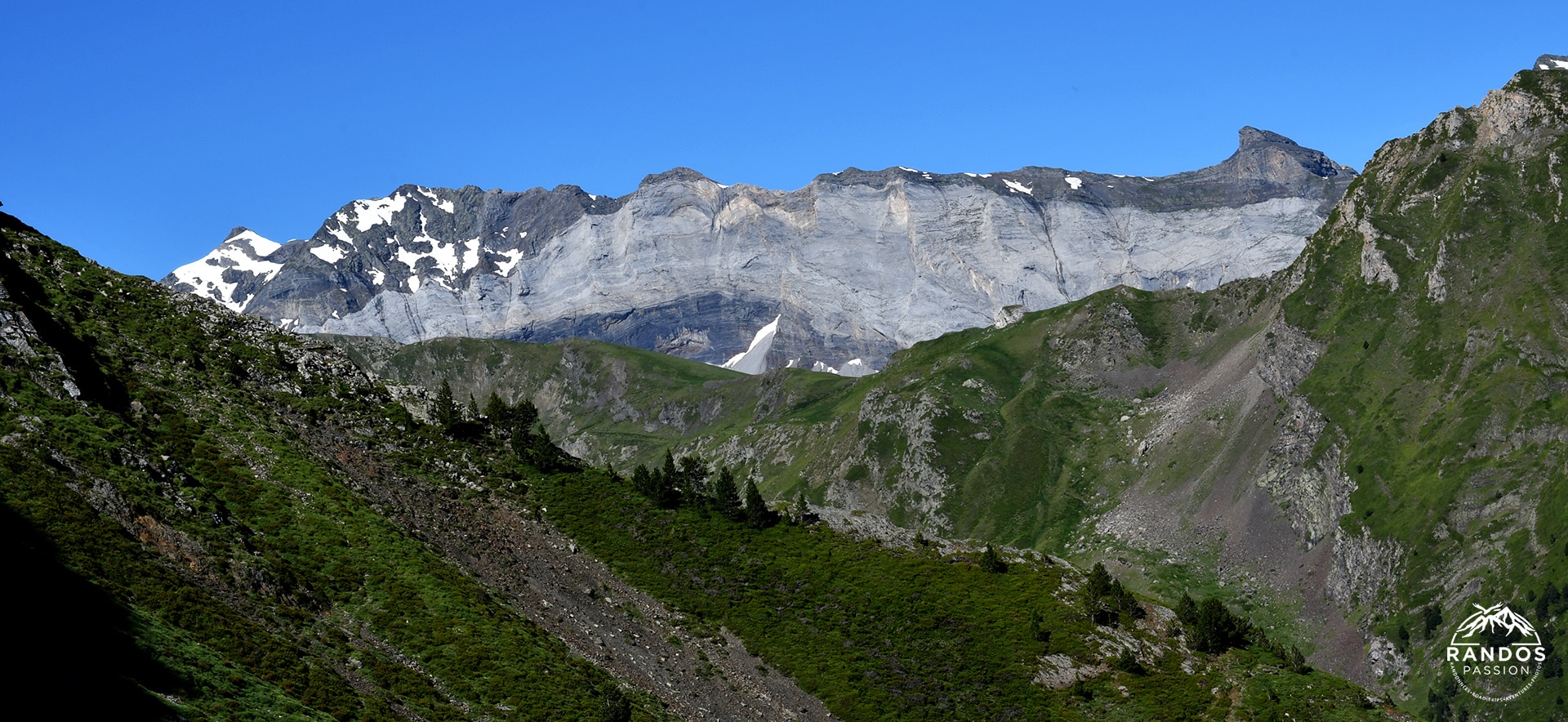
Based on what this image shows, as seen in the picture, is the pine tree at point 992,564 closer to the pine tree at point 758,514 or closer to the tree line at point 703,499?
the tree line at point 703,499

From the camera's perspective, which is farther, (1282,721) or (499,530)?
(499,530)

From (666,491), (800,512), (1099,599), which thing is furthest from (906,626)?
(666,491)

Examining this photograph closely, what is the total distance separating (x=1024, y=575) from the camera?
109812 mm

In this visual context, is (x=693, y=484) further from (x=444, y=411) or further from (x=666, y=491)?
(x=444, y=411)

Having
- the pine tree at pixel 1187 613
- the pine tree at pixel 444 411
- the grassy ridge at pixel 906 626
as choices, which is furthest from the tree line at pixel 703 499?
the pine tree at pixel 1187 613

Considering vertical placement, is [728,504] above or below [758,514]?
above

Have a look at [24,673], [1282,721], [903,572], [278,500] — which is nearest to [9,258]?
[278,500]

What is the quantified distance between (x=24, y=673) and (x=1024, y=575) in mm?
82549

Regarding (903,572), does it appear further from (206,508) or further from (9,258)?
(9,258)

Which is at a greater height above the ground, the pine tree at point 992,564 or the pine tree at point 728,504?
the pine tree at point 728,504

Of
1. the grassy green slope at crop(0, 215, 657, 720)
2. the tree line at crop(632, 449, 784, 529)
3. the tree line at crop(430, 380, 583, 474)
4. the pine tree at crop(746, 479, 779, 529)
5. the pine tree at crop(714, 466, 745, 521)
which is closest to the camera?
the grassy green slope at crop(0, 215, 657, 720)

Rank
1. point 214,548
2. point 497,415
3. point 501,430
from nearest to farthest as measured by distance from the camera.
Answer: point 214,548, point 501,430, point 497,415

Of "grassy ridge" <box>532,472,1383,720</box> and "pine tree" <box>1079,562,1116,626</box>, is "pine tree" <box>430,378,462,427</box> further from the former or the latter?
"pine tree" <box>1079,562,1116,626</box>

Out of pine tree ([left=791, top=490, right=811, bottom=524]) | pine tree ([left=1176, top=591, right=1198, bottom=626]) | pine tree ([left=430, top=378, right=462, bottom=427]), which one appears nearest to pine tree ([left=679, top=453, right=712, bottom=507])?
pine tree ([left=791, top=490, right=811, bottom=524])
